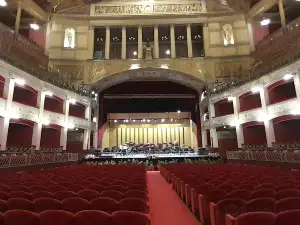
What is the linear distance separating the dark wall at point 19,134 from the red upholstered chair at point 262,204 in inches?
832

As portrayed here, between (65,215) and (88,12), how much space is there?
106ft

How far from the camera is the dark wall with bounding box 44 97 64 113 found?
2314 centimetres

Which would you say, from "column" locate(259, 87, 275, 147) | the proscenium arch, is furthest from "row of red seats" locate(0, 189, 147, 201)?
the proscenium arch

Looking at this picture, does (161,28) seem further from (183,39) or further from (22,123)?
(22,123)

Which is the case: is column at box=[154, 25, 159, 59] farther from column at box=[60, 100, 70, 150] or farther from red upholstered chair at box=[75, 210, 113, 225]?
red upholstered chair at box=[75, 210, 113, 225]

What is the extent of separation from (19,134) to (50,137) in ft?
11.4

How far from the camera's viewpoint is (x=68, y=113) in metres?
24.4

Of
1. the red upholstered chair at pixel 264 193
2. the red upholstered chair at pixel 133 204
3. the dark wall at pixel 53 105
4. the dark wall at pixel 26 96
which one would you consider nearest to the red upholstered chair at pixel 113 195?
the red upholstered chair at pixel 133 204

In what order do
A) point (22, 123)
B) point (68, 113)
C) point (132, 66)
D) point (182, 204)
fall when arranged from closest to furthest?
point (182, 204) < point (22, 123) < point (68, 113) < point (132, 66)

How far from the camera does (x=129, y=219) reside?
2469 mm

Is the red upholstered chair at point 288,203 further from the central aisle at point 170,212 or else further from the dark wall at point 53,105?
the dark wall at point 53,105

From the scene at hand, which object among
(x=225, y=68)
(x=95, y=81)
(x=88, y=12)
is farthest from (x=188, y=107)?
(x=88, y=12)

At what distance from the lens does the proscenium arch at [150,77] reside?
28186 millimetres

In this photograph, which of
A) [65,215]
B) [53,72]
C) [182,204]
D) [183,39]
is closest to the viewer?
[65,215]
